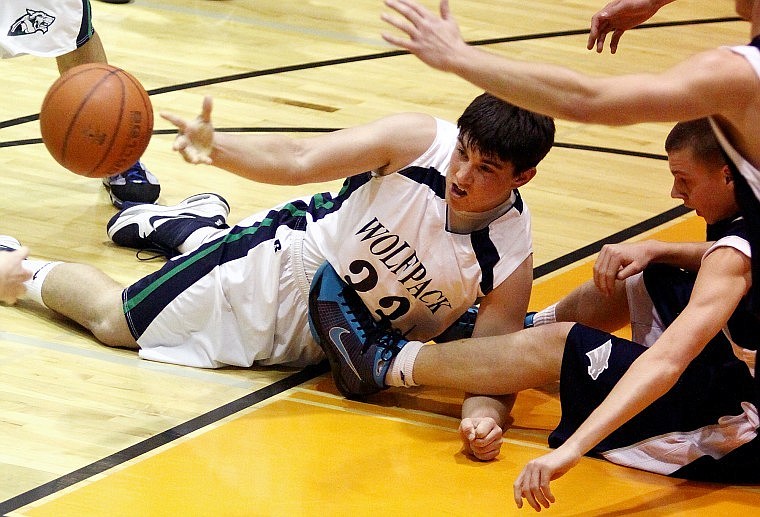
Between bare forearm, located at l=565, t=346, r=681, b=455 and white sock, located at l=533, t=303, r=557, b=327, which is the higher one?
bare forearm, located at l=565, t=346, r=681, b=455

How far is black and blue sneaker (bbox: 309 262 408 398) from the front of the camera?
12.1 ft

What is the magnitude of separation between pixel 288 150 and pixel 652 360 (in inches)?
44.4

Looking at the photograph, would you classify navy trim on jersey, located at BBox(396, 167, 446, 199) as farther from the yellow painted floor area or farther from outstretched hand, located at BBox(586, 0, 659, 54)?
outstretched hand, located at BBox(586, 0, 659, 54)

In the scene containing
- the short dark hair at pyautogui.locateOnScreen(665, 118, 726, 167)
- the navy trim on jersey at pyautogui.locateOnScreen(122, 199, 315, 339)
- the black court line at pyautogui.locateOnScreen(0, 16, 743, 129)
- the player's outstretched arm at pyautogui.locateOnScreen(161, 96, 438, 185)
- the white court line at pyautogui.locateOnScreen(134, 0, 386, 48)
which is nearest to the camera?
the player's outstretched arm at pyautogui.locateOnScreen(161, 96, 438, 185)

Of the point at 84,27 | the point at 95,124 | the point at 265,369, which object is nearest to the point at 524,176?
the point at 265,369

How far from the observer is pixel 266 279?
154 inches

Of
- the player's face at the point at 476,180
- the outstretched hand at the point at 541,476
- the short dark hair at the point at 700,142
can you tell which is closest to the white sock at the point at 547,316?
the player's face at the point at 476,180

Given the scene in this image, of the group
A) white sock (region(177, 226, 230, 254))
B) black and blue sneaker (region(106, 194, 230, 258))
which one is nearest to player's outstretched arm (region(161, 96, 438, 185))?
white sock (region(177, 226, 230, 254))

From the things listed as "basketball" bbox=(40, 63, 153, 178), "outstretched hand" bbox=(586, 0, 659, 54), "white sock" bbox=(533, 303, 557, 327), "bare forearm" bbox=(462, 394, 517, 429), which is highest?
"outstretched hand" bbox=(586, 0, 659, 54)

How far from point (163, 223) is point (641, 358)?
2.28 meters

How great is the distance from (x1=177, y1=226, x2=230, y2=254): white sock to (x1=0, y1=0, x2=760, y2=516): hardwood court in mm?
157

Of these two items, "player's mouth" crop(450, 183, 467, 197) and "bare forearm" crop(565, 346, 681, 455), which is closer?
"bare forearm" crop(565, 346, 681, 455)

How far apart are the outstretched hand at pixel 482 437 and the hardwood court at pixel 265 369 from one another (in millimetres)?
47

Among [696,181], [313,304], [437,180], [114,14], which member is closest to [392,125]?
[437,180]
